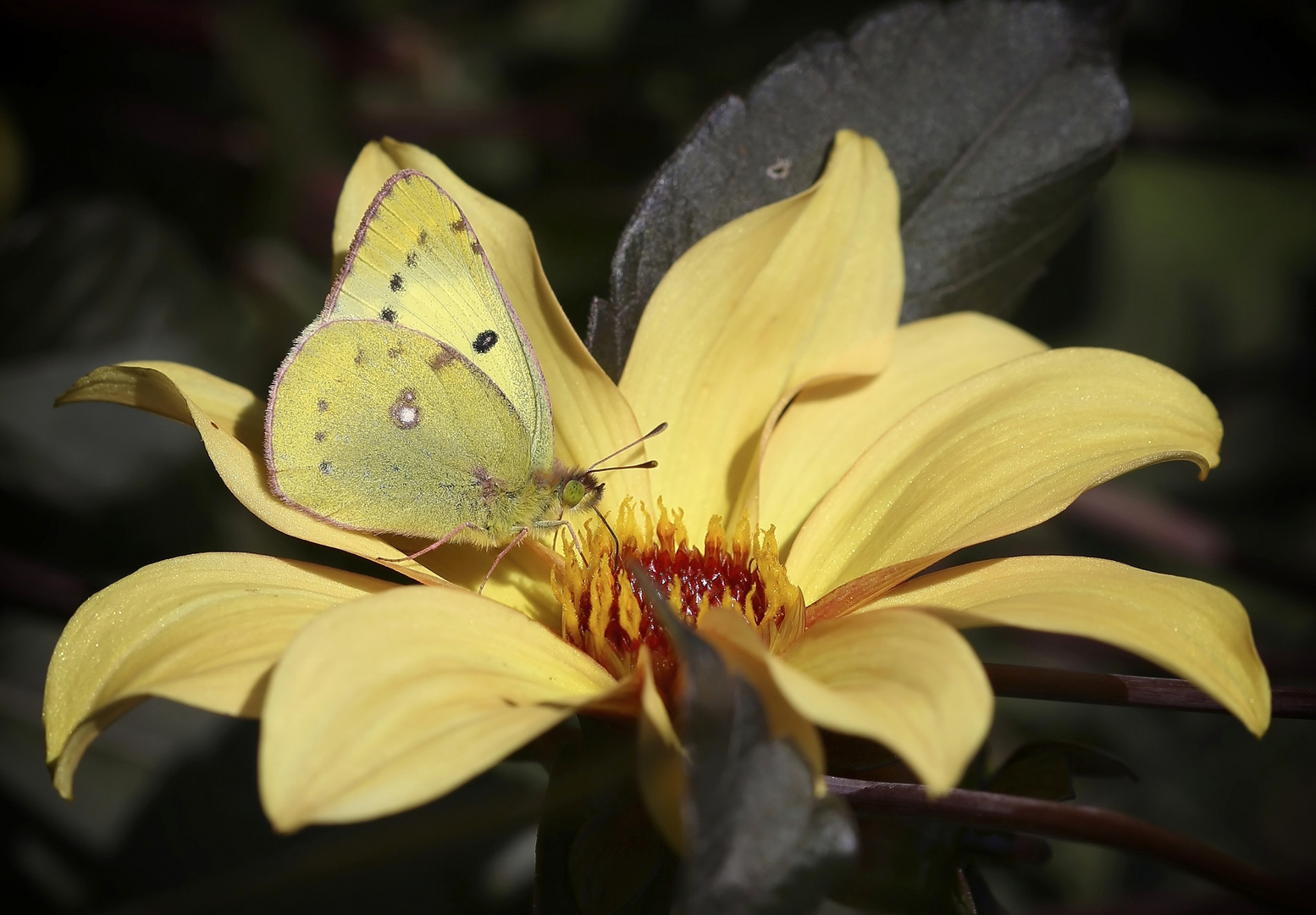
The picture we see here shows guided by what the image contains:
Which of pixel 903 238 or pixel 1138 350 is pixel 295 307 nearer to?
pixel 903 238

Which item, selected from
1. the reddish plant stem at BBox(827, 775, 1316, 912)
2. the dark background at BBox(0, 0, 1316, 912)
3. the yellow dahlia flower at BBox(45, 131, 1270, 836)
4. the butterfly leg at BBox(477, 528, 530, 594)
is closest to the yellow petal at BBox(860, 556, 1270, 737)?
the yellow dahlia flower at BBox(45, 131, 1270, 836)

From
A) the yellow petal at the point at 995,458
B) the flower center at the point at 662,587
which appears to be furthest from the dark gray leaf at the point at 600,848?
the yellow petal at the point at 995,458

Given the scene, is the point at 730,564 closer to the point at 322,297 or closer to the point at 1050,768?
the point at 1050,768

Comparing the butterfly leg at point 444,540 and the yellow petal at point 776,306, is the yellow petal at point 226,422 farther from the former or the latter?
the yellow petal at point 776,306

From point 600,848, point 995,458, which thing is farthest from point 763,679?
point 995,458

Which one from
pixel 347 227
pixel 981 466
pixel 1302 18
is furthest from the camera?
pixel 1302 18

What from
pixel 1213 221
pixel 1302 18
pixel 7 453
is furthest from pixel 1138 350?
pixel 7 453

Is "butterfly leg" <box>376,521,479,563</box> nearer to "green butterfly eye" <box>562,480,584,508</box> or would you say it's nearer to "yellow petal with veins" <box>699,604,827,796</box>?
"green butterfly eye" <box>562,480,584,508</box>
